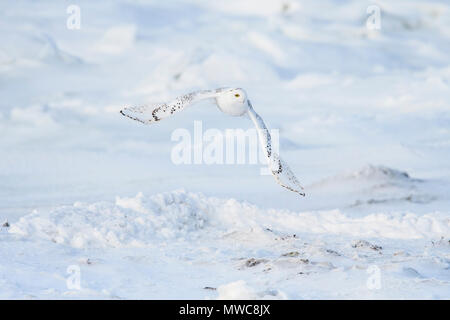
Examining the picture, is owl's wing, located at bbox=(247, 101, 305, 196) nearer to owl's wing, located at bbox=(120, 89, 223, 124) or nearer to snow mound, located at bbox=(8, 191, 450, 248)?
owl's wing, located at bbox=(120, 89, 223, 124)

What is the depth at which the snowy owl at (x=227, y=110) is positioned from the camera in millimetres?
6734

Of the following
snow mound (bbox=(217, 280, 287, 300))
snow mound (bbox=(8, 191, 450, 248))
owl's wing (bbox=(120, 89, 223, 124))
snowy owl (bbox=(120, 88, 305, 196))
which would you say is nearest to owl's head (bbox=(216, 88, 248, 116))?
snowy owl (bbox=(120, 88, 305, 196))

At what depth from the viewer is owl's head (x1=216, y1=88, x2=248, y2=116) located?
22.5 ft

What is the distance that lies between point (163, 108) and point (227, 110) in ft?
1.86

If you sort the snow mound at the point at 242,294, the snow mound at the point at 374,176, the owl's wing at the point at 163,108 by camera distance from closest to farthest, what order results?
the snow mound at the point at 242,294, the owl's wing at the point at 163,108, the snow mound at the point at 374,176

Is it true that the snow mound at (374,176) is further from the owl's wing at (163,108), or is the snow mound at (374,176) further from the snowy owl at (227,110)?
the owl's wing at (163,108)

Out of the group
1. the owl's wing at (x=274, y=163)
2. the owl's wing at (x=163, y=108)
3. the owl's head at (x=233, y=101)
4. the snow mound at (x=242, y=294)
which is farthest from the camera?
the owl's wing at (x=274, y=163)

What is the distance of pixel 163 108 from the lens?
269 inches

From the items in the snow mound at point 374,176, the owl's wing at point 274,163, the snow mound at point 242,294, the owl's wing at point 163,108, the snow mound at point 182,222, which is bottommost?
the snow mound at point 242,294

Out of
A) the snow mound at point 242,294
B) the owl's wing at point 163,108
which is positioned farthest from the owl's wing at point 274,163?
the snow mound at point 242,294

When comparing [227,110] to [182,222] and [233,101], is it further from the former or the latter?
[182,222]

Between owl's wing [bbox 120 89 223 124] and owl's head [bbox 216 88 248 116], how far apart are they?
0.36 feet
